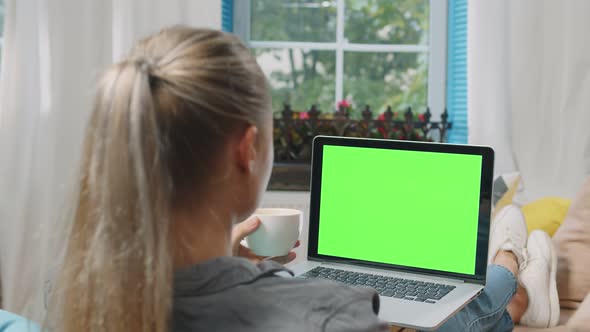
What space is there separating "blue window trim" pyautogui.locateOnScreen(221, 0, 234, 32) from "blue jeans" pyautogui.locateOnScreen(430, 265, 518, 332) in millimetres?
1583

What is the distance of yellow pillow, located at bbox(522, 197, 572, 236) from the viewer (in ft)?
7.09

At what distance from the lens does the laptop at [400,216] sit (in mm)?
1270

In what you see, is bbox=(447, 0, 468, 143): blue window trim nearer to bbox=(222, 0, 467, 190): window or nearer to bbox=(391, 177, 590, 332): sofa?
bbox=(222, 0, 467, 190): window

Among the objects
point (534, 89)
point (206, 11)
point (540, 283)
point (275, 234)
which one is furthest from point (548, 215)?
point (206, 11)

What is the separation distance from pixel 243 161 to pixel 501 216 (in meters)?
1.45

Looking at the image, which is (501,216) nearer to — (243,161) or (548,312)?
(548,312)

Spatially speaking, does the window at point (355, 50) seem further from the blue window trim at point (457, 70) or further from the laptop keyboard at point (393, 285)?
the laptop keyboard at point (393, 285)

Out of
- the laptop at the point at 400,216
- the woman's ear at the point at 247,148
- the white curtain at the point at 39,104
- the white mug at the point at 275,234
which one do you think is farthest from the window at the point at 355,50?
the woman's ear at the point at 247,148

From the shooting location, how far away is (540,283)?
5.98 feet

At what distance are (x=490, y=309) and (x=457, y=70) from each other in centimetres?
152

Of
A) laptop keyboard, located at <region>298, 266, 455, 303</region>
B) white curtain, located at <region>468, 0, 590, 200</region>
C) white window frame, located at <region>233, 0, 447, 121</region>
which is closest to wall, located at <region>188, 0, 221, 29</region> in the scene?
white window frame, located at <region>233, 0, 447, 121</region>

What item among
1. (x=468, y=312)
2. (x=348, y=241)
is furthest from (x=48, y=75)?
(x=468, y=312)

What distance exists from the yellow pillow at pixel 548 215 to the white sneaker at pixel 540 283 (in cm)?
21

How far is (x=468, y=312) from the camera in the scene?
142 cm
